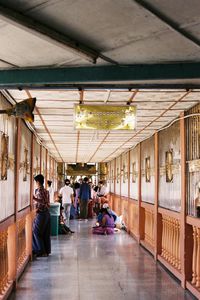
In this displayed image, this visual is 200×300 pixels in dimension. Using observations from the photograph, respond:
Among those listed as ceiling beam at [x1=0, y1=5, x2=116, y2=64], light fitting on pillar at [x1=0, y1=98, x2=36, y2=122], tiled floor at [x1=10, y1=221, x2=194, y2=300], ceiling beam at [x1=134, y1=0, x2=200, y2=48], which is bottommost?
tiled floor at [x1=10, y1=221, x2=194, y2=300]

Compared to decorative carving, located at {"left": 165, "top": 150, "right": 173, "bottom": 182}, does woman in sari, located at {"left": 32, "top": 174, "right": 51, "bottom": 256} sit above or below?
below

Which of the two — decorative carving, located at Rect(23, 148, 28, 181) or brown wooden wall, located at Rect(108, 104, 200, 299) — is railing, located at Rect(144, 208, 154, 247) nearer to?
brown wooden wall, located at Rect(108, 104, 200, 299)

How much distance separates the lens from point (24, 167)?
9.86 m

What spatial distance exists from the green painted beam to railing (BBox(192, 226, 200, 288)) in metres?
3.87

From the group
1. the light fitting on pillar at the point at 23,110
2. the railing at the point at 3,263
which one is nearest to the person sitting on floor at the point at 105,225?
the railing at the point at 3,263

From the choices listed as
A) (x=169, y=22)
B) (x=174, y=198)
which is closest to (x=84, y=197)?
(x=174, y=198)

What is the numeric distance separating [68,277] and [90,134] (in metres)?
4.43

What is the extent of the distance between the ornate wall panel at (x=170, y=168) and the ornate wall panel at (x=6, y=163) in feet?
10.5

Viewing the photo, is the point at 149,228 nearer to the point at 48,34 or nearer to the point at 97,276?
the point at 97,276

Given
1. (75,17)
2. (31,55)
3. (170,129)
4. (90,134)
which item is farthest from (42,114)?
(75,17)

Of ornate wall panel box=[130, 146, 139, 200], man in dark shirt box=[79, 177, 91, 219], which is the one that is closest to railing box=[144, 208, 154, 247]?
ornate wall panel box=[130, 146, 139, 200]

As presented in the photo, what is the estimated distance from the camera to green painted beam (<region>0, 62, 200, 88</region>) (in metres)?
4.50

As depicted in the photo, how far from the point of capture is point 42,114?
8.75 meters

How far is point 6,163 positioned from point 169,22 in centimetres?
402
